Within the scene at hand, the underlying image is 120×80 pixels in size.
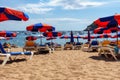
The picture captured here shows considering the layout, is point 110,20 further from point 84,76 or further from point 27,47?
point 27,47

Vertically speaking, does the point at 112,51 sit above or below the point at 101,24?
below

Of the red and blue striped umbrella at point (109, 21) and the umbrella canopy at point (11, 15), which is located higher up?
the umbrella canopy at point (11, 15)

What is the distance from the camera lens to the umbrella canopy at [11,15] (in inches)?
360

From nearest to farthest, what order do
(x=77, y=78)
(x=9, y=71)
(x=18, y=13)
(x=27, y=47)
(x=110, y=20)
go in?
(x=77, y=78)
(x=9, y=71)
(x=18, y=13)
(x=110, y=20)
(x=27, y=47)

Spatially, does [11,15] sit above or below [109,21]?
above

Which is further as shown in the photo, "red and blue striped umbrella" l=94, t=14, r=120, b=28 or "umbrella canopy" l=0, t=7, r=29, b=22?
"red and blue striped umbrella" l=94, t=14, r=120, b=28

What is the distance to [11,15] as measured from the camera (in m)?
9.38

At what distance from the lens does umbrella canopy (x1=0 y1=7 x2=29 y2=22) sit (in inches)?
360

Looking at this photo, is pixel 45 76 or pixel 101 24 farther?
pixel 101 24

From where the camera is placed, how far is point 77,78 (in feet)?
22.1

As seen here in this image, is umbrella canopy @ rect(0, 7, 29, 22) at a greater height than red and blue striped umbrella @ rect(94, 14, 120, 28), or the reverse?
umbrella canopy @ rect(0, 7, 29, 22)

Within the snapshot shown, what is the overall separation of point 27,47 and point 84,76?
803 centimetres

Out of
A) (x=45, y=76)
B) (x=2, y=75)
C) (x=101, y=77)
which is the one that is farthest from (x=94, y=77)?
(x=2, y=75)

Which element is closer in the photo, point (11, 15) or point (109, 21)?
point (11, 15)
